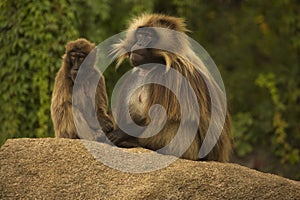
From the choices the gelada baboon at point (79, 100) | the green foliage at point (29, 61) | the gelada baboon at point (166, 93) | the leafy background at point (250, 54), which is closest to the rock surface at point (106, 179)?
the gelada baboon at point (166, 93)

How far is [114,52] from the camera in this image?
6293mm

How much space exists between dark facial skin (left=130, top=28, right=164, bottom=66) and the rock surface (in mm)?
810

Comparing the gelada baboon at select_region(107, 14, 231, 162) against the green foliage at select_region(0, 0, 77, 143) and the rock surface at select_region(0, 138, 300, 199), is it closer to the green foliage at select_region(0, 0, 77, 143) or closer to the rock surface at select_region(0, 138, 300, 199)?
the rock surface at select_region(0, 138, 300, 199)

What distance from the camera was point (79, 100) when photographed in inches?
254

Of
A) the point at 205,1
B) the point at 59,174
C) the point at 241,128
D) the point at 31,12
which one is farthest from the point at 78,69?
the point at 205,1

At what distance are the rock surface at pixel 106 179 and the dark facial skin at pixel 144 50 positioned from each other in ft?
2.66

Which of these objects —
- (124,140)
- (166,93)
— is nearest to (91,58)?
(124,140)

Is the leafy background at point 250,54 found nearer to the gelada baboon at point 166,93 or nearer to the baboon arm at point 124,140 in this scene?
the gelada baboon at point 166,93

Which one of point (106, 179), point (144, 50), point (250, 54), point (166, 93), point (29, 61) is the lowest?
point (250, 54)

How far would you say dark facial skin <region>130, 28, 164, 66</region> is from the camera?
19.1 ft

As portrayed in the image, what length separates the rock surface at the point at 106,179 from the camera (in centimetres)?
503

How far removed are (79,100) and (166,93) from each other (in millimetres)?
1115

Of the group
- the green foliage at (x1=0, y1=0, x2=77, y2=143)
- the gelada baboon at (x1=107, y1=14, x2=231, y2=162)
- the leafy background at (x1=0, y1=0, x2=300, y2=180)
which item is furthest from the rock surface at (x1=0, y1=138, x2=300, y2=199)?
the leafy background at (x1=0, y1=0, x2=300, y2=180)

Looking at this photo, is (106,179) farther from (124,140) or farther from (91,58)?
(91,58)
